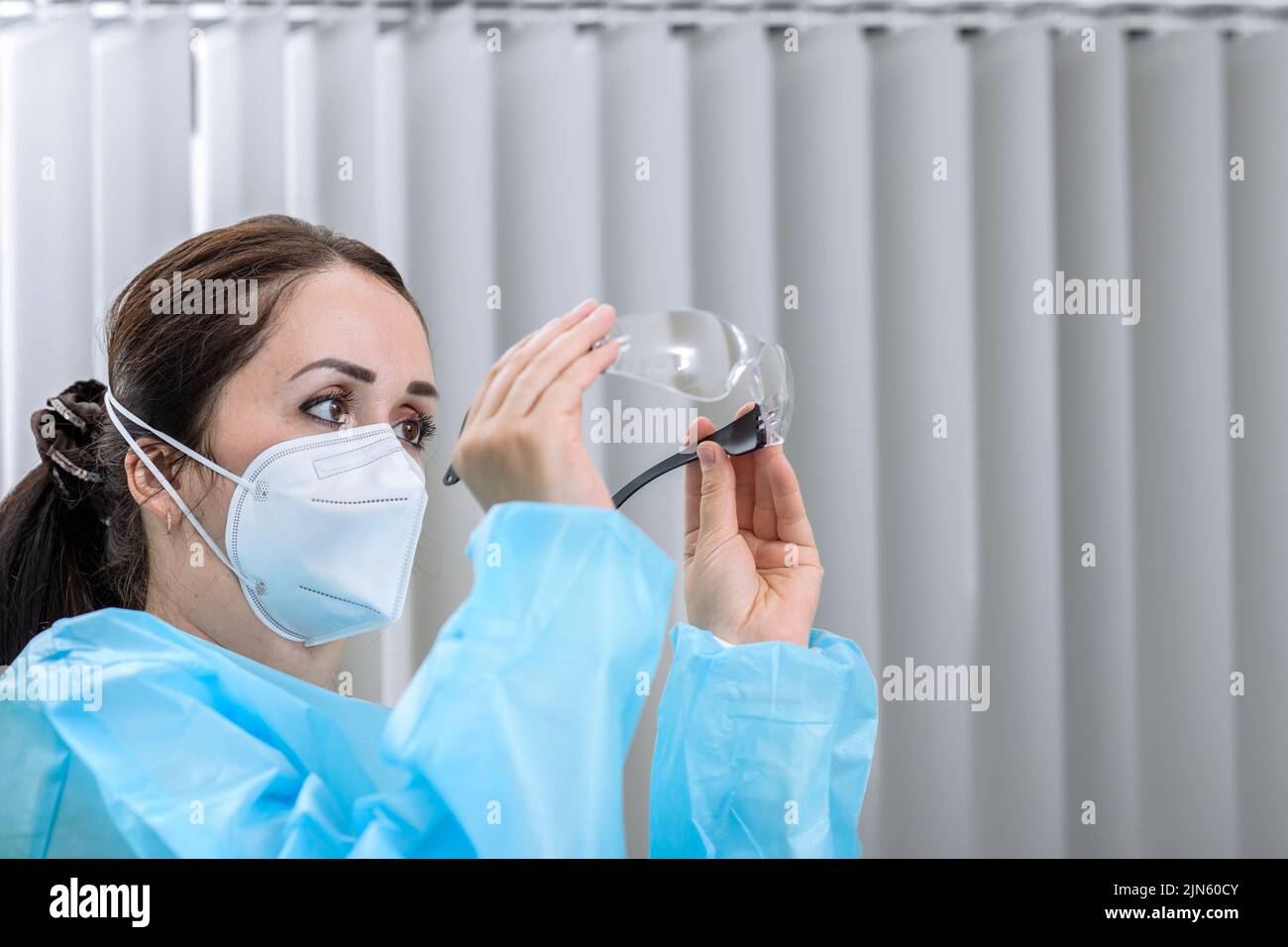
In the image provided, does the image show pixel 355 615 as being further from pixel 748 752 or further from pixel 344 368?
pixel 748 752

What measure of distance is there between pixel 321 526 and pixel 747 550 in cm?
36

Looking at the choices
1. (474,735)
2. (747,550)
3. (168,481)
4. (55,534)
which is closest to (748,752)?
(747,550)

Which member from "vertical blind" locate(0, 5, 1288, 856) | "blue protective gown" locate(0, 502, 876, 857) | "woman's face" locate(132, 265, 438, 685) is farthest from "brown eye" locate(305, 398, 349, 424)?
"vertical blind" locate(0, 5, 1288, 856)

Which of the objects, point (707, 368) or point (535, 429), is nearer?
point (535, 429)

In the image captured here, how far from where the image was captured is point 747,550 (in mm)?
861

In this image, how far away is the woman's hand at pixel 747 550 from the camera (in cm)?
83

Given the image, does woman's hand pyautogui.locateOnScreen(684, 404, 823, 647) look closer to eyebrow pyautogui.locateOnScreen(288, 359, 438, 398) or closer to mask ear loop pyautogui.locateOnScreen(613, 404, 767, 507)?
mask ear loop pyautogui.locateOnScreen(613, 404, 767, 507)

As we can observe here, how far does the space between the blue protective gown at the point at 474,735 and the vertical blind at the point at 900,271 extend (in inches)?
28.9

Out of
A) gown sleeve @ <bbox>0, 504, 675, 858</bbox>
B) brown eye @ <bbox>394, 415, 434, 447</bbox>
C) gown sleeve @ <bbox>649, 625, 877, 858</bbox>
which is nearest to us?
gown sleeve @ <bbox>0, 504, 675, 858</bbox>

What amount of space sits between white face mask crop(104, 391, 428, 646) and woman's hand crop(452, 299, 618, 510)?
0.74 ft

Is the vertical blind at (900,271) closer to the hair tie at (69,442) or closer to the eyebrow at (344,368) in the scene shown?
the hair tie at (69,442)

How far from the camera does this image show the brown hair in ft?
2.71

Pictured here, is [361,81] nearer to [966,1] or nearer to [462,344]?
[462,344]

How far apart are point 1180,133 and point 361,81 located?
1327mm
